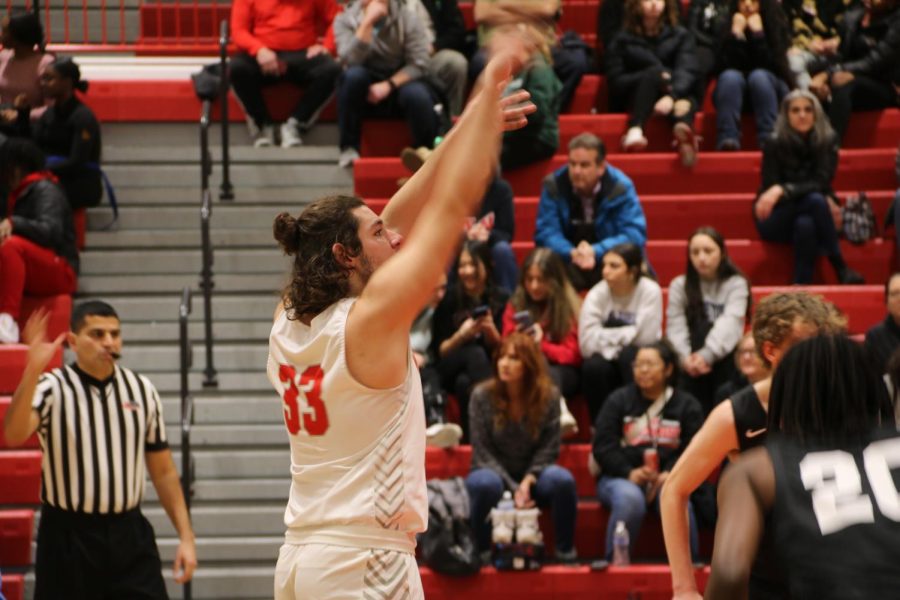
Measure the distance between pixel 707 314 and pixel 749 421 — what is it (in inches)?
181

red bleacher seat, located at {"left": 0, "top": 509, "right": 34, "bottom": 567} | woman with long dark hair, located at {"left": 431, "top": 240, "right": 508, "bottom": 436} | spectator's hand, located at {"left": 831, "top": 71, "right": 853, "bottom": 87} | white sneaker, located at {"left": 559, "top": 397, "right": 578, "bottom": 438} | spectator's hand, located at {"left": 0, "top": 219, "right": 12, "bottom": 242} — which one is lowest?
red bleacher seat, located at {"left": 0, "top": 509, "right": 34, "bottom": 567}

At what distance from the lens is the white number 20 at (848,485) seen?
9.48ft

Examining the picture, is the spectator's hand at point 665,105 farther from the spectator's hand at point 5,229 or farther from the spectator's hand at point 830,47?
the spectator's hand at point 5,229

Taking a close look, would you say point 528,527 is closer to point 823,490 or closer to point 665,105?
point 665,105

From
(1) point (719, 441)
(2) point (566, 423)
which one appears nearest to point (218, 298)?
(2) point (566, 423)

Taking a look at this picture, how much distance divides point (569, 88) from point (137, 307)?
367cm

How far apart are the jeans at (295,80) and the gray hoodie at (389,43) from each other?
0.17 metres

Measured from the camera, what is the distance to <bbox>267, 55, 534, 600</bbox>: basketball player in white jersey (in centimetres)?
373

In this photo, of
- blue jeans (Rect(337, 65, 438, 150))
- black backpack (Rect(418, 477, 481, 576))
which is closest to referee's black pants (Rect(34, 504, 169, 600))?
black backpack (Rect(418, 477, 481, 576))

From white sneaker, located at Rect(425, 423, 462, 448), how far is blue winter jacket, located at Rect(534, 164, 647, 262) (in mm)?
1549

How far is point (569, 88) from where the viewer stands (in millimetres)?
11227

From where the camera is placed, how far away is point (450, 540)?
26.0 feet

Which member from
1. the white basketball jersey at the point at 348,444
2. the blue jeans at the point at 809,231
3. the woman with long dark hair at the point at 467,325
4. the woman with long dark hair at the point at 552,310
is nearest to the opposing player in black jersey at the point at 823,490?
the white basketball jersey at the point at 348,444

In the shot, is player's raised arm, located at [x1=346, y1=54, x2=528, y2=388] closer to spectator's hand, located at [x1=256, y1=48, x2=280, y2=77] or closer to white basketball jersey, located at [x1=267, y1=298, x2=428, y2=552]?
white basketball jersey, located at [x1=267, y1=298, x2=428, y2=552]
